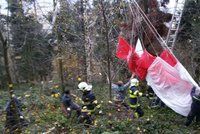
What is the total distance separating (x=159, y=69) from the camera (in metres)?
13.0

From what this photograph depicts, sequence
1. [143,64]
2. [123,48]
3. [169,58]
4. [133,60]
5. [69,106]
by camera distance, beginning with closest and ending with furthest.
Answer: [69,106]
[169,58]
[143,64]
[133,60]
[123,48]

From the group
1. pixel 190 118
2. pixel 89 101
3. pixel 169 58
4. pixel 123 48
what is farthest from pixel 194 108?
pixel 123 48

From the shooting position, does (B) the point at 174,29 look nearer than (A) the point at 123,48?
No

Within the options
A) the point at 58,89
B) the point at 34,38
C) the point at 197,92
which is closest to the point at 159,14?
the point at 58,89

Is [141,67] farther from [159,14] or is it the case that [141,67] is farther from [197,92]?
[159,14]

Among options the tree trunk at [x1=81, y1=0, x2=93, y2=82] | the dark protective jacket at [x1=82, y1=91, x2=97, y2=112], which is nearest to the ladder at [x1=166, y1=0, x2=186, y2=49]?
the tree trunk at [x1=81, y1=0, x2=93, y2=82]

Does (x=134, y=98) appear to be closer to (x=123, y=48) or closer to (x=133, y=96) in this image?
(x=133, y=96)

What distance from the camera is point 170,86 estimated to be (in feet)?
42.0

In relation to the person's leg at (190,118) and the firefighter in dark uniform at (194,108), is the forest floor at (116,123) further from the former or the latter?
the firefighter in dark uniform at (194,108)

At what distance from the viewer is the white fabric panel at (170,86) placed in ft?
40.9

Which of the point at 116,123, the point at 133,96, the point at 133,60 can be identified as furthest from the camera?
the point at 133,60

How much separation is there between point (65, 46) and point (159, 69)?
8.02 meters

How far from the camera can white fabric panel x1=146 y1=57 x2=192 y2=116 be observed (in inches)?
491

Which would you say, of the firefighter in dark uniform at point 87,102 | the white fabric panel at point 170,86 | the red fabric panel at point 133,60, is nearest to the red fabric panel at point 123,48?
the red fabric panel at point 133,60
